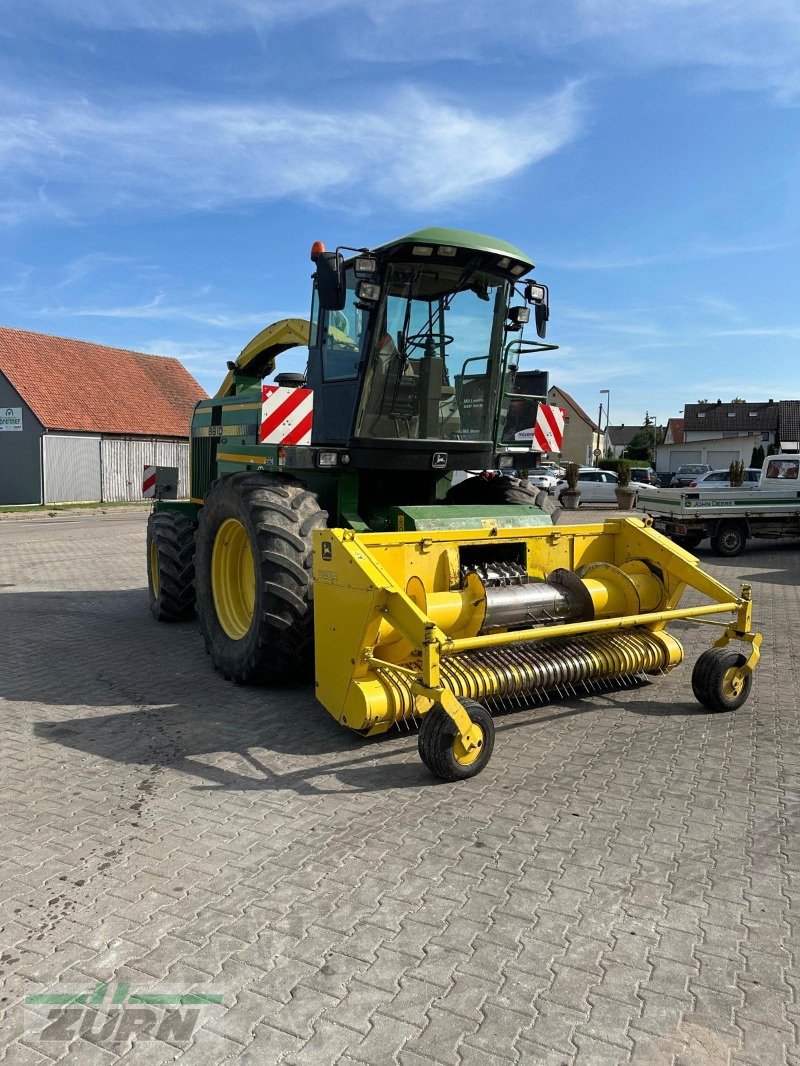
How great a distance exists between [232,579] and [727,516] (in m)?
11.4

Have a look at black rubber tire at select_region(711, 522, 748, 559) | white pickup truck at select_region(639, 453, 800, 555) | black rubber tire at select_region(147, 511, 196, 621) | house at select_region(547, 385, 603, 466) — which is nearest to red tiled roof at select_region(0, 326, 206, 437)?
white pickup truck at select_region(639, 453, 800, 555)

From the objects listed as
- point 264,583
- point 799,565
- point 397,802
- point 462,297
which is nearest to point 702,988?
point 397,802

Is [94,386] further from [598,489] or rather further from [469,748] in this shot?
[469,748]

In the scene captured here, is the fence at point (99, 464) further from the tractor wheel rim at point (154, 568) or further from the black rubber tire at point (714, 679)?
the black rubber tire at point (714, 679)

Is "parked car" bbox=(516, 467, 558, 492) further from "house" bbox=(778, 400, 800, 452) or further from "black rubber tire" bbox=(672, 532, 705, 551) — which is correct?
"house" bbox=(778, 400, 800, 452)

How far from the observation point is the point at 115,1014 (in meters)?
2.47

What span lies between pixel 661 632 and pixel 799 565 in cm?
942

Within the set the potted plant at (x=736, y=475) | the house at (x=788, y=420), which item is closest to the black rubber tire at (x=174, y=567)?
the potted plant at (x=736, y=475)

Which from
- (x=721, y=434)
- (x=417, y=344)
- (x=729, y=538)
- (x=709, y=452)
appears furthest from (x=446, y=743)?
(x=721, y=434)

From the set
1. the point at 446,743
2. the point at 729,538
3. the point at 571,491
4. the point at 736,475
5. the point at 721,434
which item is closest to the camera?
the point at 446,743

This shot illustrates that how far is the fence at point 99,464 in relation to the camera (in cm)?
2858

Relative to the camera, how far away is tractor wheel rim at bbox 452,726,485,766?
13.4 feet

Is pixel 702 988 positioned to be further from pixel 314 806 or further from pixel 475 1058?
pixel 314 806

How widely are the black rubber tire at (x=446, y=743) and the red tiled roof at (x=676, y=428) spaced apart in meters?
74.6
